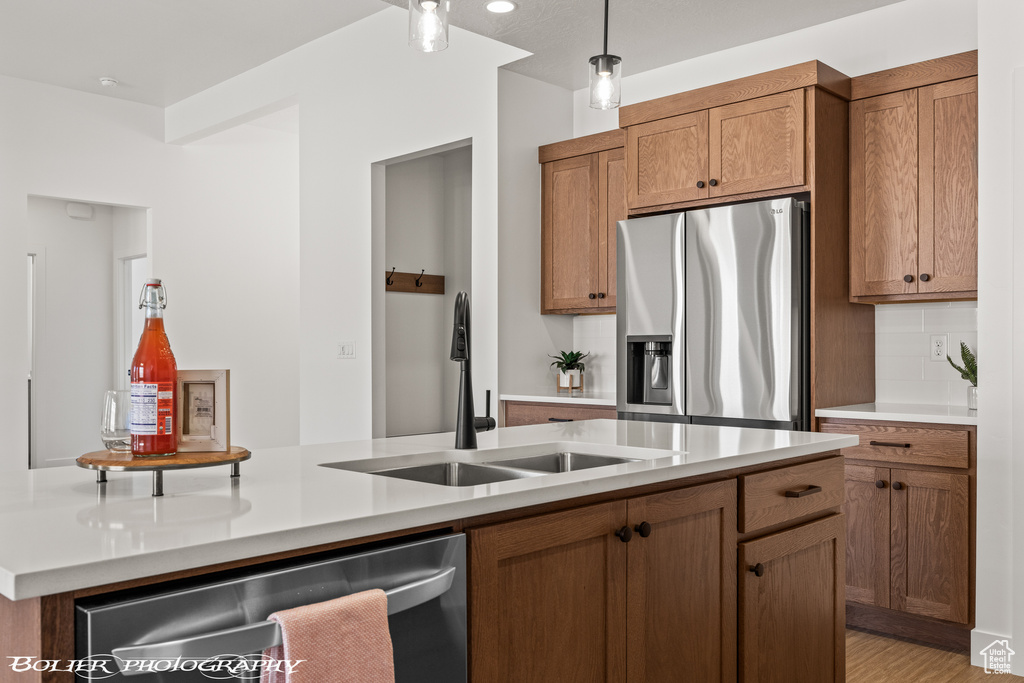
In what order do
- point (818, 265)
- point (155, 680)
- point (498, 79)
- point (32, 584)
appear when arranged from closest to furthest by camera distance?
1. point (32, 584)
2. point (155, 680)
3. point (818, 265)
4. point (498, 79)

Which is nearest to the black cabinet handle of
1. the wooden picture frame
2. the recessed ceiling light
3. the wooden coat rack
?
the wooden picture frame

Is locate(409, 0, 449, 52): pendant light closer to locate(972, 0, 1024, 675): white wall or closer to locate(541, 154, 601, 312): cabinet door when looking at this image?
locate(972, 0, 1024, 675): white wall

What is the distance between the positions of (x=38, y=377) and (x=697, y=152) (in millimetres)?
5587

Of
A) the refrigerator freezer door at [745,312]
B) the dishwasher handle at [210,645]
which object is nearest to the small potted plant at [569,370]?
the refrigerator freezer door at [745,312]

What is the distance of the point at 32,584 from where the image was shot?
0.87 meters

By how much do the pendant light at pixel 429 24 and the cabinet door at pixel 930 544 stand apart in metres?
2.33

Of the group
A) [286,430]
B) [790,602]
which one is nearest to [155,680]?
[790,602]

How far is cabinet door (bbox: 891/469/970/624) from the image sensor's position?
298 centimetres

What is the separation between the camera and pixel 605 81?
8.07 feet

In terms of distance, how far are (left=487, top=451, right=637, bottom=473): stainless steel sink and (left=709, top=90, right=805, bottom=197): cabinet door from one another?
1.94 meters

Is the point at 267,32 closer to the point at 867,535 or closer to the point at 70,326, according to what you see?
the point at 70,326

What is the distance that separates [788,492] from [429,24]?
1.49 metres

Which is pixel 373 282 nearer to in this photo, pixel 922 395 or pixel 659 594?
pixel 922 395

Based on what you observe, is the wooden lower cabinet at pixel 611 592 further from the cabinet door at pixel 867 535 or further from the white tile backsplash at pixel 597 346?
the white tile backsplash at pixel 597 346
